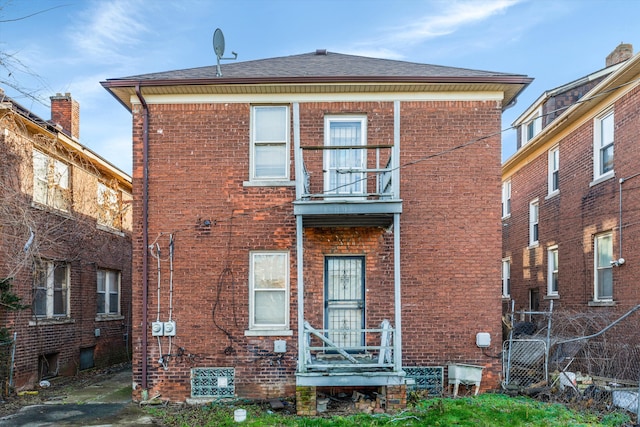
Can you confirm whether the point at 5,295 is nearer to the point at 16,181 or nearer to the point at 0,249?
the point at 0,249

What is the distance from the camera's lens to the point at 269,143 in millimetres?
10094

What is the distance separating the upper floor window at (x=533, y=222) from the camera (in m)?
16.6

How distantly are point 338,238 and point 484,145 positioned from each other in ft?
11.4

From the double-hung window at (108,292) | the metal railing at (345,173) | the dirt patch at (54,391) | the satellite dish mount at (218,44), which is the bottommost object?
the dirt patch at (54,391)

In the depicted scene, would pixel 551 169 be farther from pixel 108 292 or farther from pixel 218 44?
pixel 108 292

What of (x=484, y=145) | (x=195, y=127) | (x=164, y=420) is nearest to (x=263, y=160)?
(x=195, y=127)

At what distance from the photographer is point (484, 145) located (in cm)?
993

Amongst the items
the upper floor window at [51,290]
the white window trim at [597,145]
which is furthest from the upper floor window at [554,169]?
the upper floor window at [51,290]

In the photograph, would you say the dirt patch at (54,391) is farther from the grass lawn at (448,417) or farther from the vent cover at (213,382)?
the grass lawn at (448,417)

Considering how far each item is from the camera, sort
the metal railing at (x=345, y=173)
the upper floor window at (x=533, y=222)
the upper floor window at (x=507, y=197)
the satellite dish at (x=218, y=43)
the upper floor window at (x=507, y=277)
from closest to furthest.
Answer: the metal railing at (x=345, y=173)
the satellite dish at (x=218, y=43)
the upper floor window at (x=533, y=222)
the upper floor window at (x=507, y=277)
the upper floor window at (x=507, y=197)

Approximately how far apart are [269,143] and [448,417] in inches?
237

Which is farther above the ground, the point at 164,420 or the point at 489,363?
the point at 489,363

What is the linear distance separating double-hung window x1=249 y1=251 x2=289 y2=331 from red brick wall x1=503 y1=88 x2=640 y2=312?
762 centimetres

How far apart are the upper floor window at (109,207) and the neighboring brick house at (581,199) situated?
11.8m
